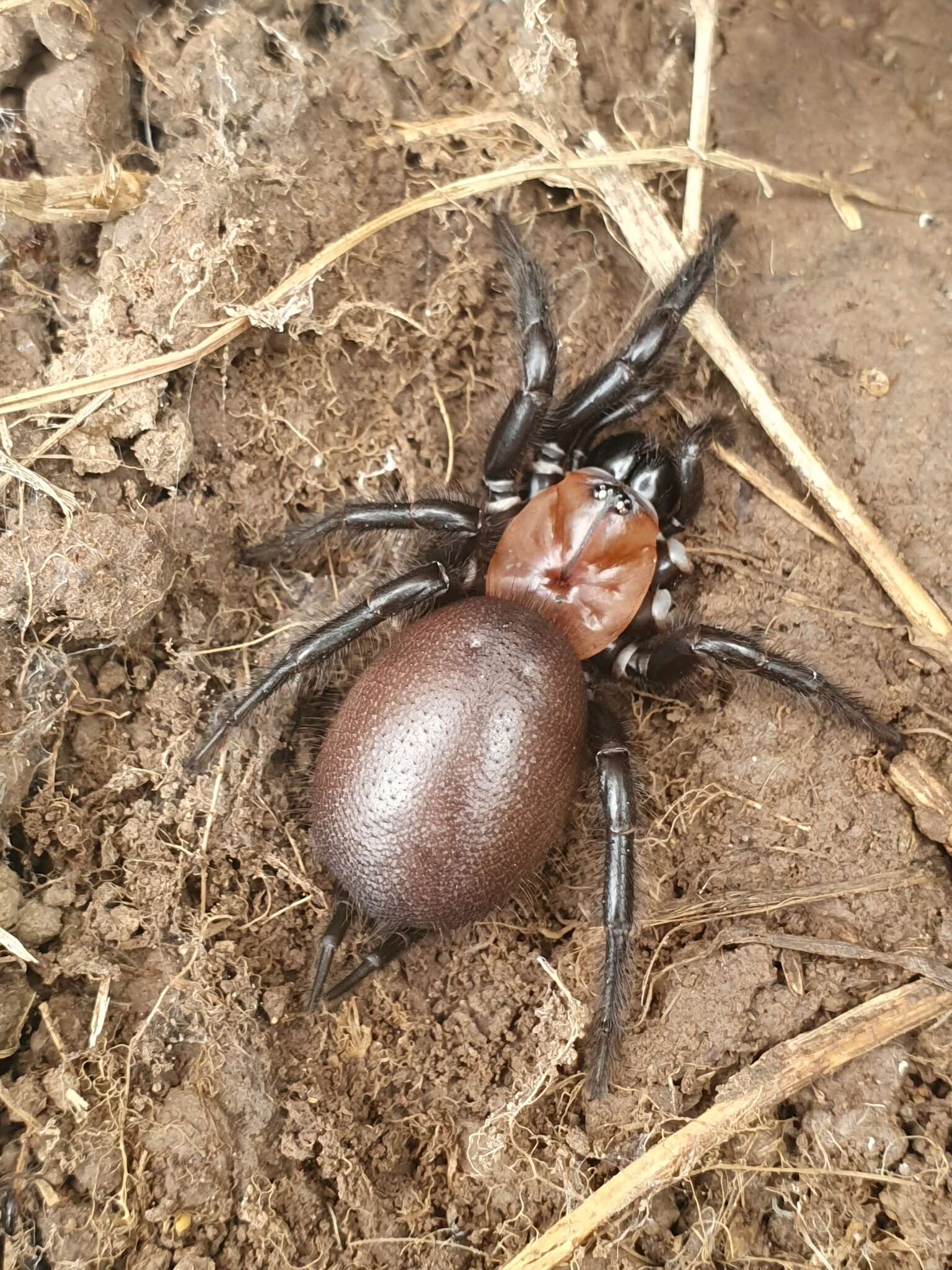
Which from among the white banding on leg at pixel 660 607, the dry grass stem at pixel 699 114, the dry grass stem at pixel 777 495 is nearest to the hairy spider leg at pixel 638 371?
the dry grass stem at pixel 699 114

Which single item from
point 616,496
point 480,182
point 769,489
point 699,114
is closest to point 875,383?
point 769,489

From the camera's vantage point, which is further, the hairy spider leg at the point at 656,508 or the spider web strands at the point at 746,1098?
the hairy spider leg at the point at 656,508

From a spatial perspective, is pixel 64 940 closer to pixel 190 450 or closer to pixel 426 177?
pixel 190 450

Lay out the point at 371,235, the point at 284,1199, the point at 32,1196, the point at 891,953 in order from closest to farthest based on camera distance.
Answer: the point at 32,1196 < the point at 284,1199 < the point at 891,953 < the point at 371,235

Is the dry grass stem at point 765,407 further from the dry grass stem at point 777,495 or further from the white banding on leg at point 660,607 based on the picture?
the white banding on leg at point 660,607

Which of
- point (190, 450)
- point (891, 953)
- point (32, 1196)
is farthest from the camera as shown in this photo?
point (190, 450)

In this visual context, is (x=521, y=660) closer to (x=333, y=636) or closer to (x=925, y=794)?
(x=333, y=636)

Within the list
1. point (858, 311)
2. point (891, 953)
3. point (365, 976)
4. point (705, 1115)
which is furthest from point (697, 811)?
point (858, 311)
